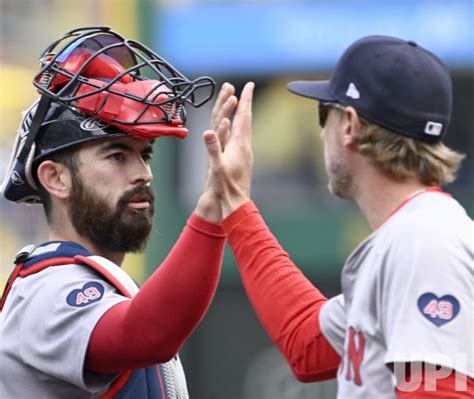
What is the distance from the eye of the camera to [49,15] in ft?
39.9

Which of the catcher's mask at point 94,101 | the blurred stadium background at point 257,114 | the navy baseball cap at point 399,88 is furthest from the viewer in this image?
the blurred stadium background at point 257,114

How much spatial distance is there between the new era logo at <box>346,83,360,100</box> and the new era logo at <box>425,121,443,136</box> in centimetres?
20

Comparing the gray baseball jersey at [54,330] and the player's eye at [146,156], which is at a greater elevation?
the player's eye at [146,156]

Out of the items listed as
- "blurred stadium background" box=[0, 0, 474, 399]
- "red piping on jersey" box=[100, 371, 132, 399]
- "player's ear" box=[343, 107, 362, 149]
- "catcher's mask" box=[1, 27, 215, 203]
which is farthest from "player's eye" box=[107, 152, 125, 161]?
"blurred stadium background" box=[0, 0, 474, 399]

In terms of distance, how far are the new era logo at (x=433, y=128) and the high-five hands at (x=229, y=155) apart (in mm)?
514

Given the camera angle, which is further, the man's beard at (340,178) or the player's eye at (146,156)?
the player's eye at (146,156)

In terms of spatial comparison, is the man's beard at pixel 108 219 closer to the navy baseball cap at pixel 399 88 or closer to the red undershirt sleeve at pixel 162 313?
the red undershirt sleeve at pixel 162 313

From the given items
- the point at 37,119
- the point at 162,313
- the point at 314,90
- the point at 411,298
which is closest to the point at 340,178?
the point at 314,90

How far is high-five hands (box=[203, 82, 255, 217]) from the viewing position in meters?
3.17

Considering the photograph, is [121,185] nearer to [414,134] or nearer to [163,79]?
[163,79]

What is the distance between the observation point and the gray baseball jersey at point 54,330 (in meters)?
3.10

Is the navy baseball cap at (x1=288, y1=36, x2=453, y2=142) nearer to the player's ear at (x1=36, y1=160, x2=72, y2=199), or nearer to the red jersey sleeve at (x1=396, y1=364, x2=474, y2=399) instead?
the red jersey sleeve at (x1=396, y1=364, x2=474, y2=399)

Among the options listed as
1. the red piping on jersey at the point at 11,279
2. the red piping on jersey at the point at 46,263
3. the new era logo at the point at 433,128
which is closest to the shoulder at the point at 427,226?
the new era logo at the point at 433,128

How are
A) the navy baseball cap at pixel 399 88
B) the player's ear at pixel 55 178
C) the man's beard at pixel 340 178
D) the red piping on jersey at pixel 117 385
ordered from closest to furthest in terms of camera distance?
the navy baseball cap at pixel 399 88
the man's beard at pixel 340 178
the red piping on jersey at pixel 117 385
the player's ear at pixel 55 178
